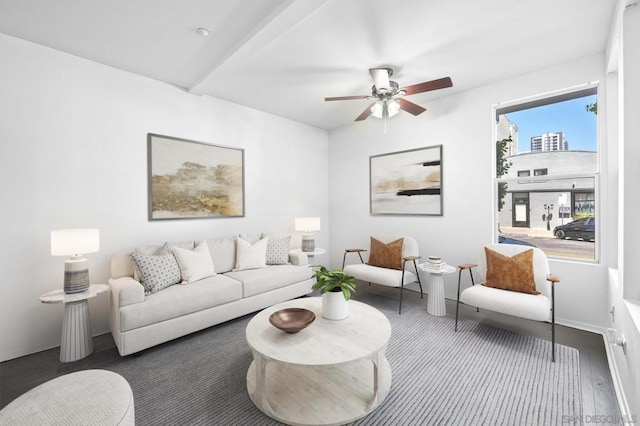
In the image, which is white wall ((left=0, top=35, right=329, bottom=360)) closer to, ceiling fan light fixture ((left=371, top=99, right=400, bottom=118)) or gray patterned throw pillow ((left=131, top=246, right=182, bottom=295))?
gray patterned throw pillow ((left=131, top=246, right=182, bottom=295))

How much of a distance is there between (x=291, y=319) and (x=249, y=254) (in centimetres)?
167

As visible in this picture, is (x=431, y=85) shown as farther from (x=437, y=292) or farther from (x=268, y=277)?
(x=268, y=277)

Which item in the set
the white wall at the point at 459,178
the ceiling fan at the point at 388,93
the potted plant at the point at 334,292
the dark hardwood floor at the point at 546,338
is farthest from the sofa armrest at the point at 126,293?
the white wall at the point at 459,178

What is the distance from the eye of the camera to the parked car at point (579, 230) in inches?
114

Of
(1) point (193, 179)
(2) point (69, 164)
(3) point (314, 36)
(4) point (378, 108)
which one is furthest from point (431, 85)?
(2) point (69, 164)

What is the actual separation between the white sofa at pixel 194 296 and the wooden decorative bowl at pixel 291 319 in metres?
1.00

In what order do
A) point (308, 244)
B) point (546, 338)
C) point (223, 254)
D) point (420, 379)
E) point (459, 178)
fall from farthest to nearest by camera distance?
point (308, 244), point (459, 178), point (223, 254), point (546, 338), point (420, 379)

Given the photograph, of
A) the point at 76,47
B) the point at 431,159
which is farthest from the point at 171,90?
the point at 431,159

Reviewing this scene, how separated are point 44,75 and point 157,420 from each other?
3.16 meters

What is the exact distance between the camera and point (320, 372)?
82.3 inches

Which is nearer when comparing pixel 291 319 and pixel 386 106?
pixel 291 319

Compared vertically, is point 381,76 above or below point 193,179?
above

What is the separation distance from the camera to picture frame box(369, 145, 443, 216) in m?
4.00

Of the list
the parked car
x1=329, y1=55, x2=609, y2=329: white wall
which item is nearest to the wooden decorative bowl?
x1=329, y1=55, x2=609, y2=329: white wall
